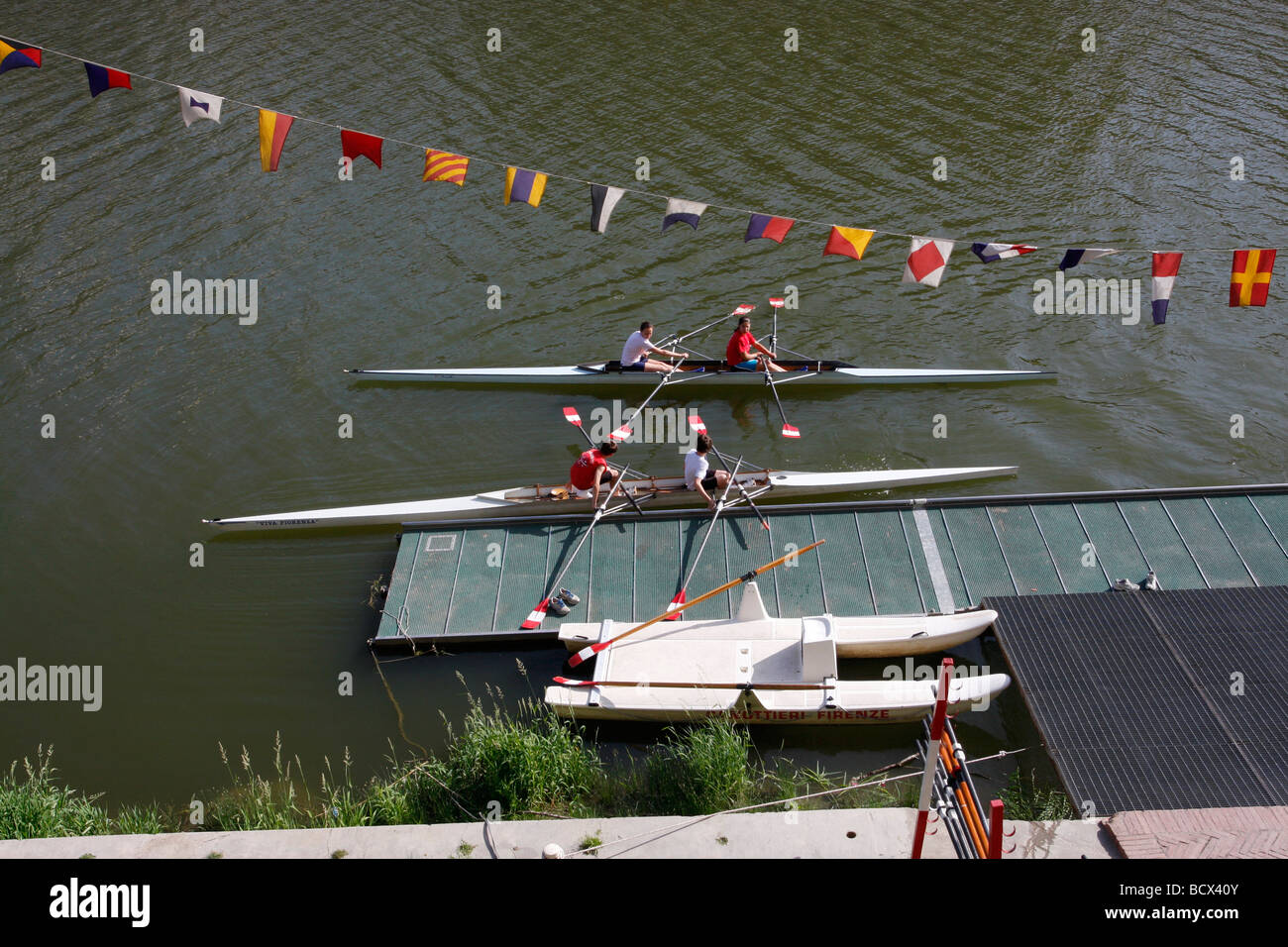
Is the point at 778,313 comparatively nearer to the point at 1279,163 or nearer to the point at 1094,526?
the point at 1094,526

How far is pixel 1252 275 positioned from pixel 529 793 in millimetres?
10872

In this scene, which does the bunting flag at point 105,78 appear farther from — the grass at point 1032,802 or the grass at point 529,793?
the grass at point 1032,802

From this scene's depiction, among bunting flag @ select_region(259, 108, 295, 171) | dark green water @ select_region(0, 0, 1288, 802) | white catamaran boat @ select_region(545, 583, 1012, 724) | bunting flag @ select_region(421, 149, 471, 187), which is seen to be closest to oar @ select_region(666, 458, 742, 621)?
white catamaran boat @ select_region(545, 583, 1012, 724)

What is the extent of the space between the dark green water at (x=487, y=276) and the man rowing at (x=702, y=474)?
1.69 metres

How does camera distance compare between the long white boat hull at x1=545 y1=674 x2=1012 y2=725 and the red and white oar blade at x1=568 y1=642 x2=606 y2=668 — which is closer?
the long white boat hull at x1=545 y1=674 x2=1012 y2=725

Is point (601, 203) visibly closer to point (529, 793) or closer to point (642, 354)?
point (642, 354)

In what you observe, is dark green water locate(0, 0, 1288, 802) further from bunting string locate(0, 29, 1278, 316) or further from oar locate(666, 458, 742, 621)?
bunting string locate(0, 29, 1278, 316)

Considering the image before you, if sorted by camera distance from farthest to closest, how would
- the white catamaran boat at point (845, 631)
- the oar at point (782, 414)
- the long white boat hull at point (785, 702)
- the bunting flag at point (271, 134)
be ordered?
the oar at point (782, 414)
the bunting flag at point (271, 134)
the white catamaran boat at point (845, 631)
the long white boat hull at point (785, 702)

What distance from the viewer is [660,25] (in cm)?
2744

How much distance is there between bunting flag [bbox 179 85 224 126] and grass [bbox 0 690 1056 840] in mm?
8792

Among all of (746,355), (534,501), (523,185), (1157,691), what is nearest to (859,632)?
(1157,691)

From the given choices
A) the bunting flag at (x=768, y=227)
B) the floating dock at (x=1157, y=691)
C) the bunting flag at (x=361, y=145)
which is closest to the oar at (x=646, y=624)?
the floating dock at (x=1157, y=691)

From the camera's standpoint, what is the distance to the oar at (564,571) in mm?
11969

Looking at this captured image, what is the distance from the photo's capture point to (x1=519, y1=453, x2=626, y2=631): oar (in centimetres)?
1197
